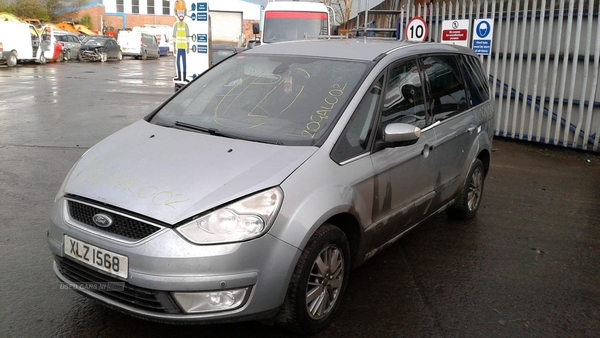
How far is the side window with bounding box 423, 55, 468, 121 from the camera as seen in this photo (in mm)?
4902

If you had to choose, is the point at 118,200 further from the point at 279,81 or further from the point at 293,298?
the point at 279,81

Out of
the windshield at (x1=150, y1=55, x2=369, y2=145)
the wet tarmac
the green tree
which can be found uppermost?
the green tree

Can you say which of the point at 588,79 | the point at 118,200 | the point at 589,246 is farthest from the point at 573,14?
the point at 118,200

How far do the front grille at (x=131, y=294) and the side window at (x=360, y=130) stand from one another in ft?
4.36

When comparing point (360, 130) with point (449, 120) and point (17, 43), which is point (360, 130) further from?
point (17, 43)

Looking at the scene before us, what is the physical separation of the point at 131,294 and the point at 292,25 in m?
13.1

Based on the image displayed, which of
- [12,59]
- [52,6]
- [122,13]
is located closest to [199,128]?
[12,59]

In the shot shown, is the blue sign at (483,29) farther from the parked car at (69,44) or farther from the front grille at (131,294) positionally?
the parked car at (69,44)

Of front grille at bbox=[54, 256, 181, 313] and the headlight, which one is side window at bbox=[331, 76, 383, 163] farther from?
front grille at bbox=[54, 256, 181, 313]

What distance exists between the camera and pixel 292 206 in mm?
3240

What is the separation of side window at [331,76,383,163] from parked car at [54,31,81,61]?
33.0 meters

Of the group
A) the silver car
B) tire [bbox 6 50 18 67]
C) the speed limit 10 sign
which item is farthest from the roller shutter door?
the silver car

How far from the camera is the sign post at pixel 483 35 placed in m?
10.2

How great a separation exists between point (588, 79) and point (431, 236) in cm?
539
